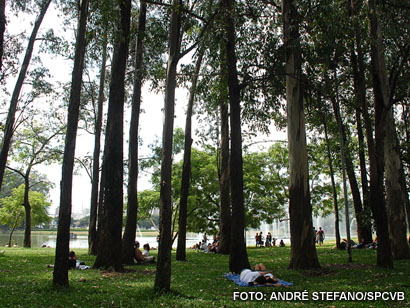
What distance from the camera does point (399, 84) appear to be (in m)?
12.1

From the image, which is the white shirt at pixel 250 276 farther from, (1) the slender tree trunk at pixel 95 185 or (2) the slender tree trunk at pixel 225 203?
(1) the slender tree trunk at pixel 95 185

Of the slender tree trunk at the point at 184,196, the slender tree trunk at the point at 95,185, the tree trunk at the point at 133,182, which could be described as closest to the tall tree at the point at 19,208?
the slender tree trunk at the point at 95,185

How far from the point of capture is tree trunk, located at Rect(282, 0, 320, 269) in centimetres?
1015

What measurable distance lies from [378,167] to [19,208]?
122ft

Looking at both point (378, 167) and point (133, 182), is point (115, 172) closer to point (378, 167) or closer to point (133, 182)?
point (133, 182)

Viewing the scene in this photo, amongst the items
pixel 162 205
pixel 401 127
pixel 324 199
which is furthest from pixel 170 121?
→ pixel 324 199

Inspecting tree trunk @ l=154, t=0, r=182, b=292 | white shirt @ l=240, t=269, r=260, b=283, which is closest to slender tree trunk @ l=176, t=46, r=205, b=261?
white shirt @ l=240, t=269, r=260, b=283

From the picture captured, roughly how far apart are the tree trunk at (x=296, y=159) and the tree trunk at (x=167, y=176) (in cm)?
475

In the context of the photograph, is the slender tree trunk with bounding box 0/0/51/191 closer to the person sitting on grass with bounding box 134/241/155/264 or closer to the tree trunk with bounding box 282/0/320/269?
the person sitting on grass with bounding box 134/241/155/264

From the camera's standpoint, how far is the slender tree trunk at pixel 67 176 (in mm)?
7090

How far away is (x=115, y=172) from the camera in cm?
1036

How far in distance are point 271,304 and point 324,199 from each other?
26.6m

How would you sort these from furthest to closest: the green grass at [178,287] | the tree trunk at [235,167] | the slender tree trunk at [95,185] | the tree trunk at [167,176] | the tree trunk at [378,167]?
the slender tree trunk at [95,185], the tree trunk at [235,167], the tree trunk at [378,167], the tree trunk at [167,176], the green grass at [178,287]

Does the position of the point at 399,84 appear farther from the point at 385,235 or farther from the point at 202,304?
the point at 202,304
